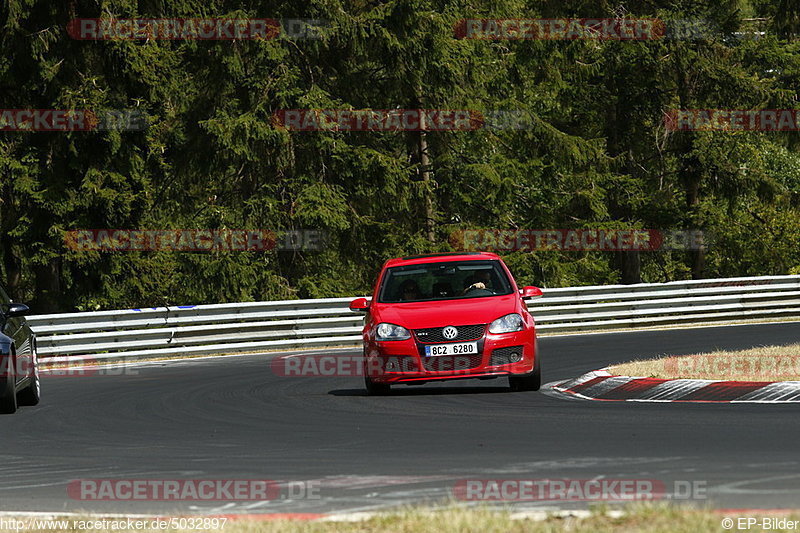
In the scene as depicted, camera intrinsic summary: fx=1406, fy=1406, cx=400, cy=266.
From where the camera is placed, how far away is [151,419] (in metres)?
14.5

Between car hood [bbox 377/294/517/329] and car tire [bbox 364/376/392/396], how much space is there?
2.51ft

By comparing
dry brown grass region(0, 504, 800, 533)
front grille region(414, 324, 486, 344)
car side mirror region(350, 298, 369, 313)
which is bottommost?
front grille region(414, 324, 486, 344)

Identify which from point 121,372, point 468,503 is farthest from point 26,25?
point 468,503

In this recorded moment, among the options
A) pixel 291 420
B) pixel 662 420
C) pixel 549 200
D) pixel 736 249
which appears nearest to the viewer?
pixel 662 420

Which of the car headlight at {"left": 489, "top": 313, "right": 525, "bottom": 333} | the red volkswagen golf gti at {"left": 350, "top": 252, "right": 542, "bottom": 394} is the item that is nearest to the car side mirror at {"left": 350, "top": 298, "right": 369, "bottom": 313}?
the red volkswagen golf gti at {"left": 350, "top": 252, "right": 542, "bottom": 394}

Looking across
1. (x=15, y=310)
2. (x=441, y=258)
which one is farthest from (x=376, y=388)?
(x=15, y=310)

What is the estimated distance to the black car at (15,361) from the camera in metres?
15.0

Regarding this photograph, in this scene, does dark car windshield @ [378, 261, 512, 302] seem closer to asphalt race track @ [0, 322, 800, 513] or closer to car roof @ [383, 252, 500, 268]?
car roof @ [383, 252, 500, 268]

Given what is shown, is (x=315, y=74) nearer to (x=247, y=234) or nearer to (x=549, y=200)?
(x=247, y=234)

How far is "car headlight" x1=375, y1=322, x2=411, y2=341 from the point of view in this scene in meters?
15.8

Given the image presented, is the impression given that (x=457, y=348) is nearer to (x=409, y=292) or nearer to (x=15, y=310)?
(x=409, y=292)

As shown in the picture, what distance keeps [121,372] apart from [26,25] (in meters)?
15.9

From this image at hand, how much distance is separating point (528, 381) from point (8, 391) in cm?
574

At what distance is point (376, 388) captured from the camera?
642 inches
